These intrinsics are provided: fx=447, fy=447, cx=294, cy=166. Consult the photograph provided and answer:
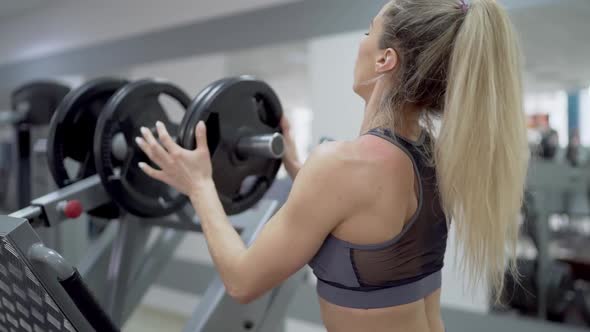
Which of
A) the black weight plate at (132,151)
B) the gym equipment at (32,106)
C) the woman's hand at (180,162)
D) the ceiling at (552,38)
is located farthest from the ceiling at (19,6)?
the woman's hand at (180,162)

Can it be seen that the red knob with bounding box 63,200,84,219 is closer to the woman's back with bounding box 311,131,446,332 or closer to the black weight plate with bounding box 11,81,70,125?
the woman's back with bounding box 311,131,446,332

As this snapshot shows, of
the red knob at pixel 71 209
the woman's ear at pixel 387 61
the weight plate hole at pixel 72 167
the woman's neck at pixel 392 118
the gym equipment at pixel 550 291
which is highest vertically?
the woman's ear at pixel 387 61

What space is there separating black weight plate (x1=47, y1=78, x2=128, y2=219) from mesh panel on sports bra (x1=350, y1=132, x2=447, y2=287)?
83cm

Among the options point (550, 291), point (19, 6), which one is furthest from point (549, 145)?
point (19, 6)

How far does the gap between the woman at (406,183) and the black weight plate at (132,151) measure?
384 millimetres

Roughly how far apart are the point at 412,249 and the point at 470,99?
0.27 meters

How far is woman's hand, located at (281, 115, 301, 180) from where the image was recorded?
1.16 metres

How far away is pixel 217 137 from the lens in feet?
3.41

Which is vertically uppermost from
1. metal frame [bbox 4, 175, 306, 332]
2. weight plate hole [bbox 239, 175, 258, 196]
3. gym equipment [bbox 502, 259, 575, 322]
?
weight plate hole [bbox 239, 175, 258, 196]

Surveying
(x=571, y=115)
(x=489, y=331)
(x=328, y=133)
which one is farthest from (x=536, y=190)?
(x=571, y=115)

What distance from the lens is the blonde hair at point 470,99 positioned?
0.73 meters

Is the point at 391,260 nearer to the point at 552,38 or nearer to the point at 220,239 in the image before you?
the point at 220,239

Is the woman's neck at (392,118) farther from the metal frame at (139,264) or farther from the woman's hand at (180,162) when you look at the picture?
the metal frame at (139,264)

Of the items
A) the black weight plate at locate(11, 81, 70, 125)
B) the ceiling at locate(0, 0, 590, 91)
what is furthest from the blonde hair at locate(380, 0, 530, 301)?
the black weight plate at locate(11, 81, 70, 125)
